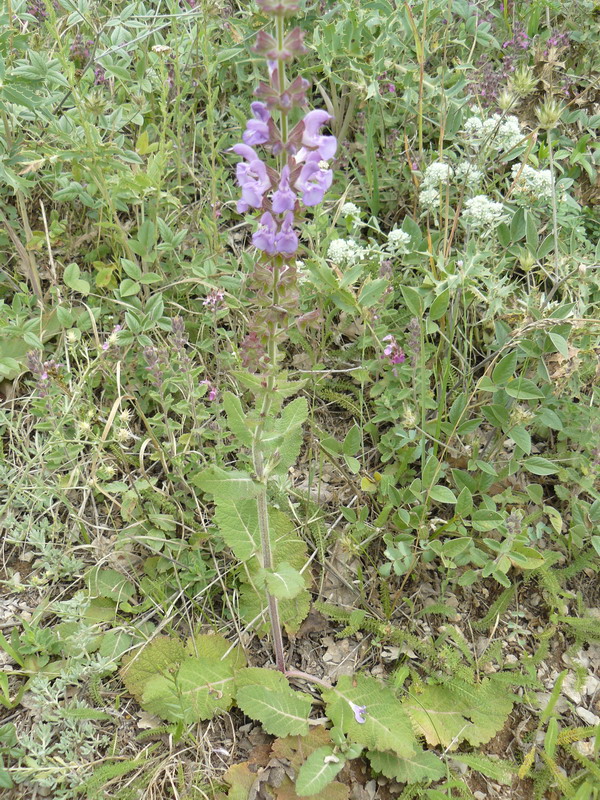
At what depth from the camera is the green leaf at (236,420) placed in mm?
2002

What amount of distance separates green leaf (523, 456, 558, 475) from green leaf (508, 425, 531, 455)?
0.10m

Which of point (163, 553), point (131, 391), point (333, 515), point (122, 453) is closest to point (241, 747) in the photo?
point (163, 553)

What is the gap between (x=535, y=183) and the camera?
2.72 m

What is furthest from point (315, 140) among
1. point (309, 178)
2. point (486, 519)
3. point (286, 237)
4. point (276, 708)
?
point (276, 708)

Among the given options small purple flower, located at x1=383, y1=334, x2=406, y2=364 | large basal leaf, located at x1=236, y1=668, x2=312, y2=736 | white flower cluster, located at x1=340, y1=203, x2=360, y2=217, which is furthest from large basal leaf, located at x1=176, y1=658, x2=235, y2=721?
white flower cluster, located at x1=340, y1=203, x2=360, y2=217

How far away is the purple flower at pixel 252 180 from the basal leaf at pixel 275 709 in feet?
5.23

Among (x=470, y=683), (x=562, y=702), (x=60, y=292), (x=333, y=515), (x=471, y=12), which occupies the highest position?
(x=471, y=12)

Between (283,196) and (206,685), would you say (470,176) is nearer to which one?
(283,196)

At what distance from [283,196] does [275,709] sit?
1693mm

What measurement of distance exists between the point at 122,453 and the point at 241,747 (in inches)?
48.6

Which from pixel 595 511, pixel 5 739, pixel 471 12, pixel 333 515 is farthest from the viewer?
pixel 471 12

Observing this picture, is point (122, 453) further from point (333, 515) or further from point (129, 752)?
point (129, 752)

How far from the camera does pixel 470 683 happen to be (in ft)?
7.84

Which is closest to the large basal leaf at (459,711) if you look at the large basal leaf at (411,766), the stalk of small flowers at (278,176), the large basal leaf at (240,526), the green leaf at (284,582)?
the large basal leaf at (411,766)
